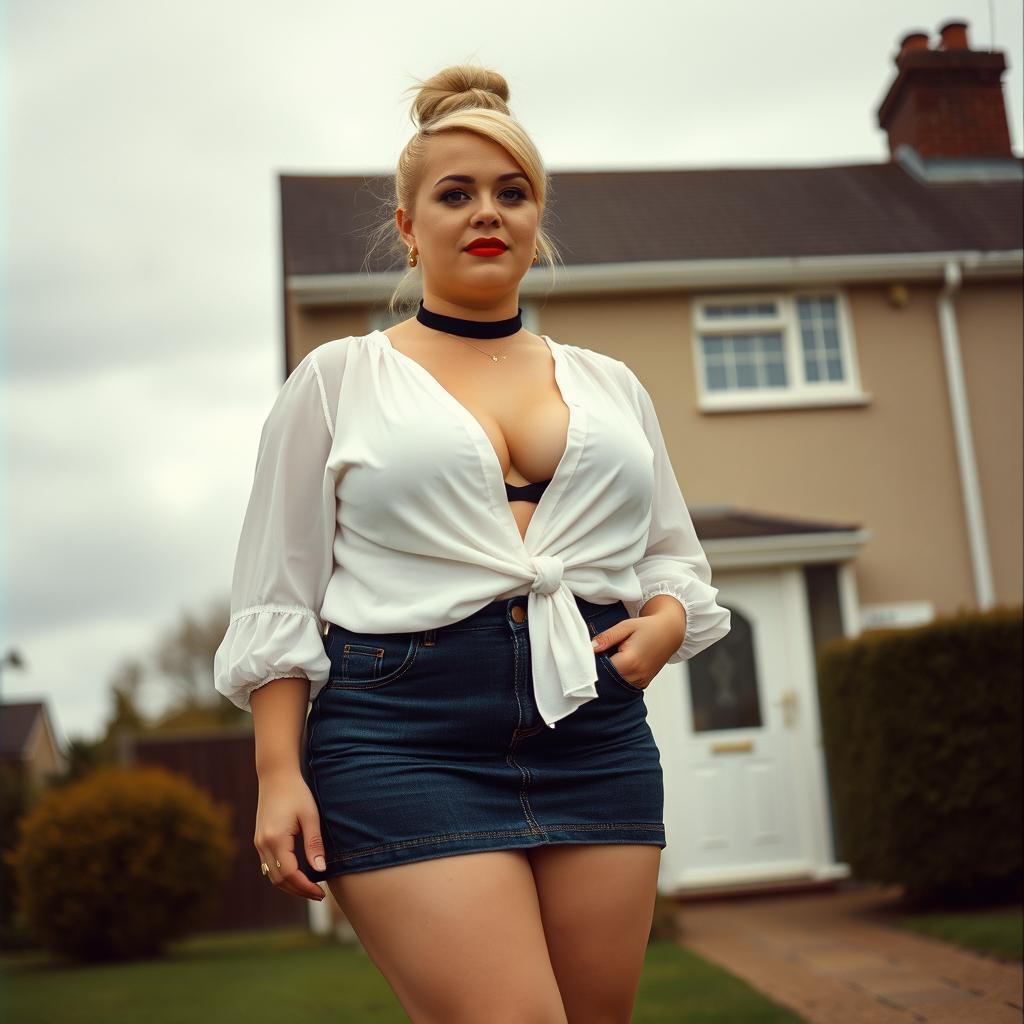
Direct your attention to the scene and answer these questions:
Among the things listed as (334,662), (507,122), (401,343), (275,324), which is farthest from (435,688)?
→ (275,324)

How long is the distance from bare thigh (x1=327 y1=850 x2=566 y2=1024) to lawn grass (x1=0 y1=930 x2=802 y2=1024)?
3092 millimetres

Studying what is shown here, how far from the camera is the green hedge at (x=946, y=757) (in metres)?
6.18

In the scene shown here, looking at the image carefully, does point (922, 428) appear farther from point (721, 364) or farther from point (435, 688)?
point (435, 688)

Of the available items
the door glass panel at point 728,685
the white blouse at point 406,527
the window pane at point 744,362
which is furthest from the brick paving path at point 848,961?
the window pane at point 744,362

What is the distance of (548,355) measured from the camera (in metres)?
→ 2.06

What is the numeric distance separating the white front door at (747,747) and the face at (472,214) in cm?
683

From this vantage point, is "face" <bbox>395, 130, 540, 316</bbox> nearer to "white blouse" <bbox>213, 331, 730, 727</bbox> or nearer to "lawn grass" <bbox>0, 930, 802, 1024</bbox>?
"white blouse" <bbox>213, 331, 730, 727</bbox>

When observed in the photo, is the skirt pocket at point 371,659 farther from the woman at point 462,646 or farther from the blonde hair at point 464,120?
the blonde hair at point 464,120

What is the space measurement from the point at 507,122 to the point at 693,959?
5.06 m

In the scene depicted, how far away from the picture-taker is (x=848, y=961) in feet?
17.8

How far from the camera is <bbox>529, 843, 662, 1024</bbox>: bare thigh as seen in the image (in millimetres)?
1742

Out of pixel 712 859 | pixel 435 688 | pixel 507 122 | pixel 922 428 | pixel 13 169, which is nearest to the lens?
pixel 435 688

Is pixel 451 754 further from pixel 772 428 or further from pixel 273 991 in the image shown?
pixel 772 428

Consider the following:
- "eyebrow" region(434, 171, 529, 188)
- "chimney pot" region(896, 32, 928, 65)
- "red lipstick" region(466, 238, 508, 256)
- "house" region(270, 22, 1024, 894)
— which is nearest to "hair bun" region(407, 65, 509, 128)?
"eyebrow" region(434, 171, 529, 188)
